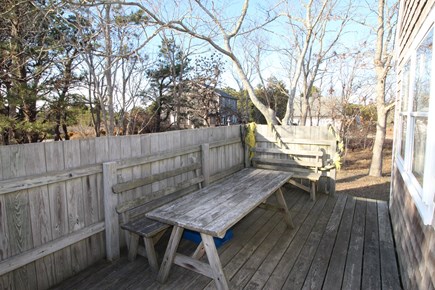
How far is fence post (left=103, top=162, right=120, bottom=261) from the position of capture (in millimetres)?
2486

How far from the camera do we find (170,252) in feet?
7.27

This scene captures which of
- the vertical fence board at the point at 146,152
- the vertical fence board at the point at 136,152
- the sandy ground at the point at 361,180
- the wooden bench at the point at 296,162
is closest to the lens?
the vertical fence board at the point at 136,152

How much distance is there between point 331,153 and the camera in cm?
453

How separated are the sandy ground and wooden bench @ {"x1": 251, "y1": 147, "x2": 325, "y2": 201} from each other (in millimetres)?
2300

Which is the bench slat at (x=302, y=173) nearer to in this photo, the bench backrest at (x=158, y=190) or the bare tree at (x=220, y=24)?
the bare tree at (x=220, y=24)

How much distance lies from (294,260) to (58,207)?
7.26 feet

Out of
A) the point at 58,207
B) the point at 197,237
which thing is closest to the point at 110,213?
the point at 58,207

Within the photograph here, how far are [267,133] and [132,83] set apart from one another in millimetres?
8162

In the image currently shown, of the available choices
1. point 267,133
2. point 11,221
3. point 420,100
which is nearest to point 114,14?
point 267,133

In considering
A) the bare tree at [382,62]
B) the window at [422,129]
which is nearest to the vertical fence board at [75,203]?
the window at [422,129]

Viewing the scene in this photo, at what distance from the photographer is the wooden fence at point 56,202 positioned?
1.88 metres

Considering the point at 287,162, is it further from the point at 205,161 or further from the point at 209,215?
Result: the point at 209,215

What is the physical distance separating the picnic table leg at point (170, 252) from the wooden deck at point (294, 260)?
7 centimetres

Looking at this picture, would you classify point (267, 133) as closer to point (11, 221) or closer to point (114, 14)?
point (11, 221)
